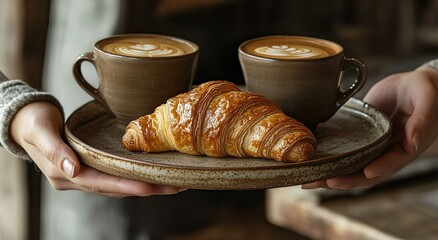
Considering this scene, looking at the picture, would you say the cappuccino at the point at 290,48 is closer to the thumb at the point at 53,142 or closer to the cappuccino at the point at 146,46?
the cappuccino at the point at 146,46

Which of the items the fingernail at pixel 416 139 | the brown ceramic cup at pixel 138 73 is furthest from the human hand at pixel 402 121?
the brown ceramic cup at pixel 138 73

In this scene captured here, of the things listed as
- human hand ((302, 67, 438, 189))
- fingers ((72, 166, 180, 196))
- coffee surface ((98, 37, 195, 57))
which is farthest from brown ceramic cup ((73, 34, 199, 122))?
human hand ((302, 67, 438, 189))

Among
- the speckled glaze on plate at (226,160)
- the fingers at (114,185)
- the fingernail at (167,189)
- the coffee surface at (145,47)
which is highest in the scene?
the coffee surface at (145,47)

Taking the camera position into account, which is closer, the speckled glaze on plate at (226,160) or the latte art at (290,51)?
the speckled glaze on plate at (226,160)

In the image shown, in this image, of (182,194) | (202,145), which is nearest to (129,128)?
(202,145)

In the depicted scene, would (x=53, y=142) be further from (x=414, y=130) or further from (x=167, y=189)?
A: (x=414, y=130)

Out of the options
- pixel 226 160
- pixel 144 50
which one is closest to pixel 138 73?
pixel 144 50

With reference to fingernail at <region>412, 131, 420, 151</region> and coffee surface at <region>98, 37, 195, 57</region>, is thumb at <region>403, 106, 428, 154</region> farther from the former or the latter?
coffee surface at <region>98, 37, 195, 57</region>
